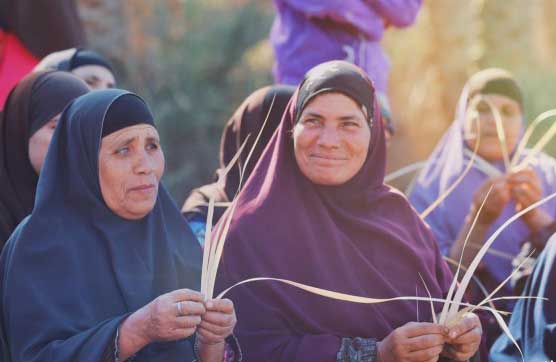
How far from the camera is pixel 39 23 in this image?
588 cm

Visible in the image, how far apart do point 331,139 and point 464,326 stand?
34.7 inches

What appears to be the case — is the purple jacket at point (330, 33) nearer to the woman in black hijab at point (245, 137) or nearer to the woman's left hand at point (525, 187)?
the woman in black hijab at point (245, 137)

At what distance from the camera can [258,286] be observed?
359cm

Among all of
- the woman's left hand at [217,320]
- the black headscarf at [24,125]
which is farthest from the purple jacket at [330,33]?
the woman's left hand at [217,320]

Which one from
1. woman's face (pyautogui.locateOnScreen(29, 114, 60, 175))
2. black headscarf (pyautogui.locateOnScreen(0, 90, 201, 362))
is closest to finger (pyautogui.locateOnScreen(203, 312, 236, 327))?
black headscarf (pyautogui.locateOnScreen(0, 90, 201, 362))

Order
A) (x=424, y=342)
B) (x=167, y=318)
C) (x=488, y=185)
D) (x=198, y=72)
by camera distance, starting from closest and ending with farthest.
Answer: (x=167, y=318), (x=424, y=342), (x=488, y=185), (x=198, y=72)

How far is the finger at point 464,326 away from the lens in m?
3.16

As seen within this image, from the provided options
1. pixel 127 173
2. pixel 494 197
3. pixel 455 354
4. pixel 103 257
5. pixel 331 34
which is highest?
pixel 331 34

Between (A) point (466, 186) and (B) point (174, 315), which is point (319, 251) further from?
(A) point (466, 186)

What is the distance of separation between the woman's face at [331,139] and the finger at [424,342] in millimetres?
783

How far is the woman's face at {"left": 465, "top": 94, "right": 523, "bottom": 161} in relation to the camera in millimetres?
5148

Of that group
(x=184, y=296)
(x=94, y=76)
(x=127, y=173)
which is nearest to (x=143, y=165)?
(x=127, y=173)

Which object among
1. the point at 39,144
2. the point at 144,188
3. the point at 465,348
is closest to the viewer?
the point at 465,348

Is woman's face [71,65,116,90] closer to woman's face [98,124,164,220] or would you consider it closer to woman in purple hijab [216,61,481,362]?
woman in purple hijab [216,61,481,362]
